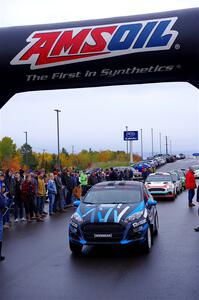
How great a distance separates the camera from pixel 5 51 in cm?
924

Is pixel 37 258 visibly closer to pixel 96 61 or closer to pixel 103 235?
pixel 103 235

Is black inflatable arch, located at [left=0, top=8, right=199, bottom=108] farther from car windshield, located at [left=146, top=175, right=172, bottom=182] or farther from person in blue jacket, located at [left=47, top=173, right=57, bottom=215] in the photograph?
car windshield, located at [left=146, top=175, right=172, bottom=182]

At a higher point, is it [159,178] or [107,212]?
[159,178]

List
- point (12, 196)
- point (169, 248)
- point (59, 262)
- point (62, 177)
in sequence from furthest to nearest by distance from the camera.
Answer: point (62, 177) → point (12, 196) → point (169, 248) → point (59, 262)

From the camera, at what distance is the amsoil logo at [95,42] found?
28.2 ft

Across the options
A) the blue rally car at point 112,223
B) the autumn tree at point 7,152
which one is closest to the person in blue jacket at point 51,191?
the blue rally car at point 112,223

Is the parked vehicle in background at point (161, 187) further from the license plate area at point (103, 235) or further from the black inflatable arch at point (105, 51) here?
the black inflatable arch at point (105, 51)

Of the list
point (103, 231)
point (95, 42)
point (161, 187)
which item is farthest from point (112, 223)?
point (161, 187)

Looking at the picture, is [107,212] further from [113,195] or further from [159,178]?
[159,178]

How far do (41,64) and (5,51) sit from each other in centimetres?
83

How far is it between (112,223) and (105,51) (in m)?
3.75

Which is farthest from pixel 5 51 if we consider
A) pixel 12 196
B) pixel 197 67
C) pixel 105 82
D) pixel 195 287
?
pixel 12 196

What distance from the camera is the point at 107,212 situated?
10.2 metres

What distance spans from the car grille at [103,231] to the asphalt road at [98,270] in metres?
0.43
